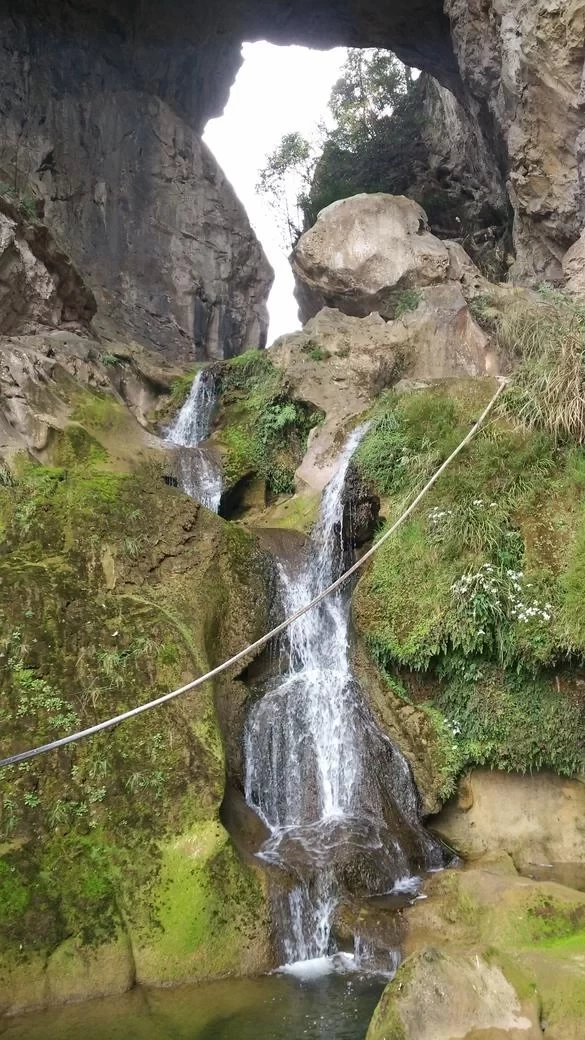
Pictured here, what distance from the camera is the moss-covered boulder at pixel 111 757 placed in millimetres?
5562

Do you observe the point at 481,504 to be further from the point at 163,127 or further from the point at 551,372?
the point at 163,127

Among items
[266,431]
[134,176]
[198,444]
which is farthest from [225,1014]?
[134,176]

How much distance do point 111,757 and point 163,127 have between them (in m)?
22.2

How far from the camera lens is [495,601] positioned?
25.6 ft

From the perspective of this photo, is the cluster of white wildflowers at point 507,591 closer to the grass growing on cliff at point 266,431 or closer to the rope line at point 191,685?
the rope line at point 191,685

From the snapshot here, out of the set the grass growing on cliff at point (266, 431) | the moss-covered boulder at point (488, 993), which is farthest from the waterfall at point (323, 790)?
the grass growing on cliff at point (266, 431)

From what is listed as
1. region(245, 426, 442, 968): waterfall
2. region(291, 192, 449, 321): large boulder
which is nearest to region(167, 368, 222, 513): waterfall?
region(245, 426, 442, 968): waterfall

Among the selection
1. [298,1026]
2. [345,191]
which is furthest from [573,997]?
[345,191]

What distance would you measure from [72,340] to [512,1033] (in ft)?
42.6

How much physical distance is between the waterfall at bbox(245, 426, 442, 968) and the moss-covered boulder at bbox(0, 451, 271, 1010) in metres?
0.48

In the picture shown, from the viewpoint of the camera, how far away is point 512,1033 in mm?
4328

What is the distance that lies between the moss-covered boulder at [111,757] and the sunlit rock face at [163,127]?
1225 cm

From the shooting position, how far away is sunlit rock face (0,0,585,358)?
20.5 meters

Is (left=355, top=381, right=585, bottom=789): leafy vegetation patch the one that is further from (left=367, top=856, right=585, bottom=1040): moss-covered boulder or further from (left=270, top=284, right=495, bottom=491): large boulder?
(left=270, top=284, right=495, bottom=491): large boulder
